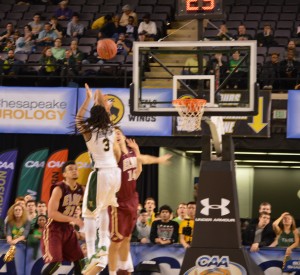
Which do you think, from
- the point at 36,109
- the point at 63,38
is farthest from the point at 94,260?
the point at 63,38

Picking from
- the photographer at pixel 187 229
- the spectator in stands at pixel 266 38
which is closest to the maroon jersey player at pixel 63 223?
the photographer at pixel 187 229

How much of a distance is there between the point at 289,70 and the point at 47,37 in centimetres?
613

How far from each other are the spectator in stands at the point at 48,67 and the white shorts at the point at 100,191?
9743 millimetres

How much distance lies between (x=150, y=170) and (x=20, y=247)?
5.70 metres

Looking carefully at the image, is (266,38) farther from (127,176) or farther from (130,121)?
(127,176)

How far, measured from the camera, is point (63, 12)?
2539 cm

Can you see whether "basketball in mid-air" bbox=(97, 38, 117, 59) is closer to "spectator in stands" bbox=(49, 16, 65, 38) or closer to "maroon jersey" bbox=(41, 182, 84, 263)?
"maroon jersey" bbox=(41, 182, 84, 263)

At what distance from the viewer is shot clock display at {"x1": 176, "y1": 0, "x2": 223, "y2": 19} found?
41.2 ft

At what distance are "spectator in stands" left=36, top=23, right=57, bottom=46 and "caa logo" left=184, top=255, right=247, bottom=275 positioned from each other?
12.4 meters

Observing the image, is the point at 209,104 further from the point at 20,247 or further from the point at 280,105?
the point at 280,105

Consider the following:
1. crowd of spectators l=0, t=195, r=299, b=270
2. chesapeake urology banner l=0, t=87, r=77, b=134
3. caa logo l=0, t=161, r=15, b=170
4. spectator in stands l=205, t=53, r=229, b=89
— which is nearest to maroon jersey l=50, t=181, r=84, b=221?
spectator in stands l=205, t=53, r=229, b=89

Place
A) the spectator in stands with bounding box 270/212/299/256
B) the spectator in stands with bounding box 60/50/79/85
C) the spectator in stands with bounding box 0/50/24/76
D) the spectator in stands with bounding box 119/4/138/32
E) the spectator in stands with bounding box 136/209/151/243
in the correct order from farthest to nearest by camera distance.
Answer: the spectator in stands with bounding box 119/4/138/32, the spectator in stands with bounding box 0/50/24/76, the spectator in stands with bounding box 60/50/79/85, the spectator in stands with bounding box 136/209/151/243, the spectator in stands with bounding box 270/212/299/256

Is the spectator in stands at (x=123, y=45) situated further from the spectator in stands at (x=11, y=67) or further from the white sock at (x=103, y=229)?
the white sock at (x=103, y=229)

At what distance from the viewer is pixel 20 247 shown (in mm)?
16547
